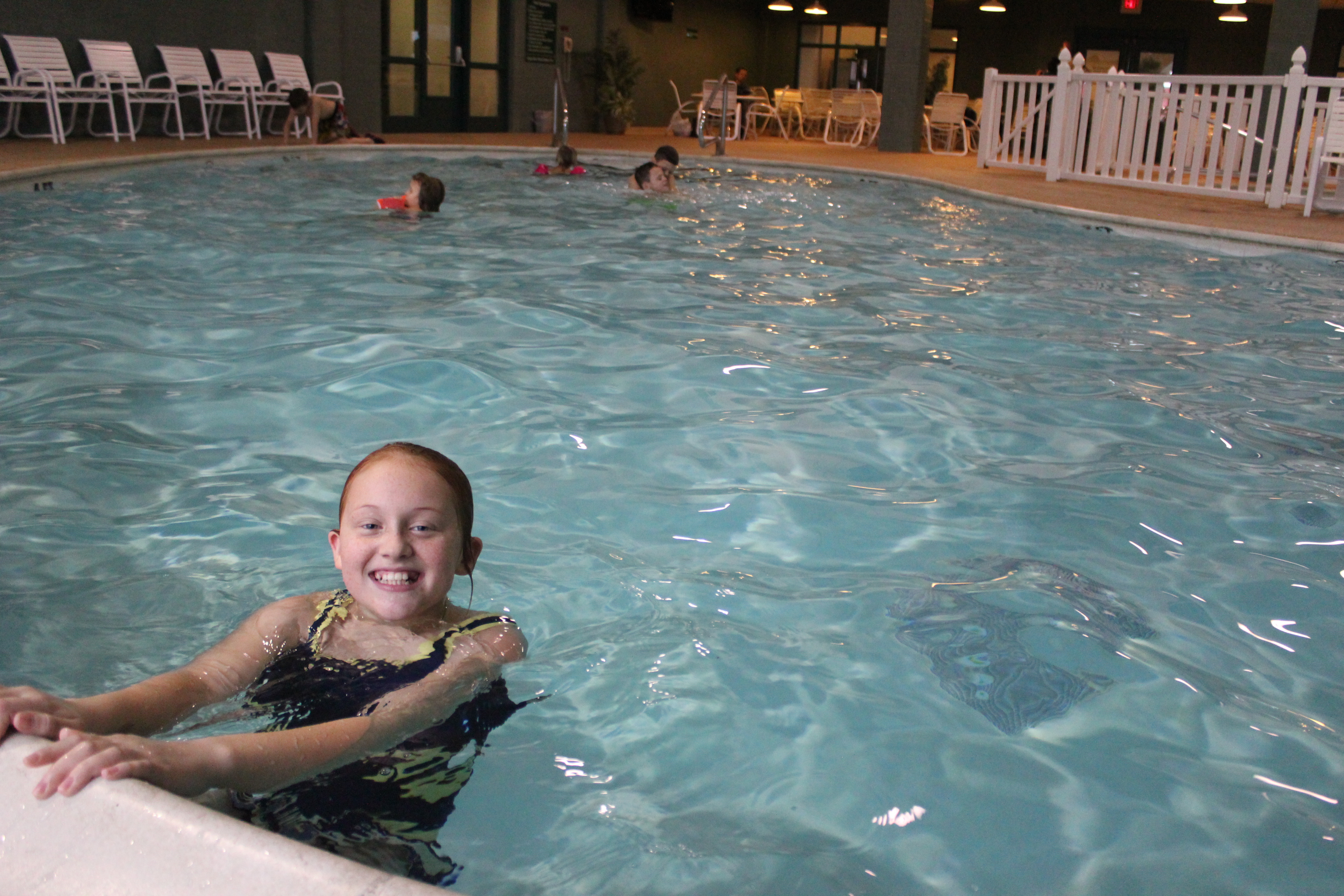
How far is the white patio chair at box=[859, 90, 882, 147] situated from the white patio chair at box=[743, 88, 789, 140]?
1592 millimetres

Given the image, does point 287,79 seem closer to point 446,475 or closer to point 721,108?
point 721,108

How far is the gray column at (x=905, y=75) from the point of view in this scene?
16328 mm

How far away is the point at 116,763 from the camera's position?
1.27 metres

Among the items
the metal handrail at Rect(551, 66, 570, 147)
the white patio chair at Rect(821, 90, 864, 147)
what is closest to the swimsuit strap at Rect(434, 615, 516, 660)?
the metal handrail at Rect(551, 66, 570, 147)

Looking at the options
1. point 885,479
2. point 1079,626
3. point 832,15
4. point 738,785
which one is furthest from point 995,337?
point 832,15

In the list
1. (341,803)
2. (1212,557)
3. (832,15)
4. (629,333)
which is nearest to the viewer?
(341,803)

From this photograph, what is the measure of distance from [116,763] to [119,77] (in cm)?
1309

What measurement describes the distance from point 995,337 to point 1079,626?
3069mm

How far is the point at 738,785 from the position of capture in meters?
2.11

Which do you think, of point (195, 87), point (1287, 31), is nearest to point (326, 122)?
point (195, 87)

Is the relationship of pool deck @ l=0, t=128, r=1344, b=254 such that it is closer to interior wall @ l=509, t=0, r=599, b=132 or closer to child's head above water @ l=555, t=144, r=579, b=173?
interior wall @ l=509, t=0, r=599, b=132

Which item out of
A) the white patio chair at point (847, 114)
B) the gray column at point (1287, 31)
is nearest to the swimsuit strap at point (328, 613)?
the gray column at point (1287, 31)

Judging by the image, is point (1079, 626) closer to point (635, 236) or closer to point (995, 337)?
point (995, 337)

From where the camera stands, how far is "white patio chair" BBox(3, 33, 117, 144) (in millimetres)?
11234
